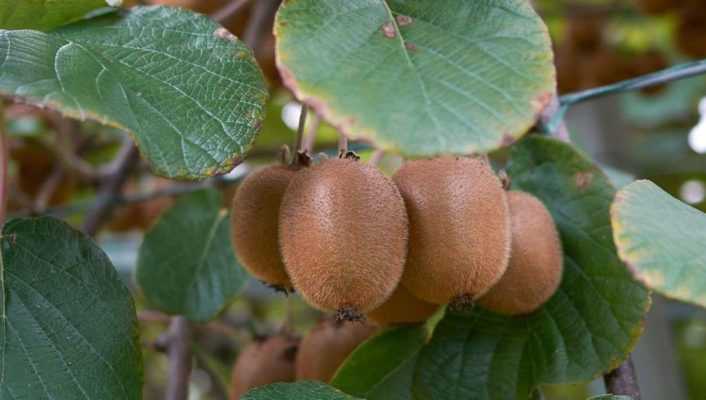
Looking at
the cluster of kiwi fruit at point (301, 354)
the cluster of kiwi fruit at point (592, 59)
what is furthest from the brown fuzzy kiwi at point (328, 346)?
the cluster of kiwi fruit at point (592, 59)

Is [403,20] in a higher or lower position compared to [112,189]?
higher

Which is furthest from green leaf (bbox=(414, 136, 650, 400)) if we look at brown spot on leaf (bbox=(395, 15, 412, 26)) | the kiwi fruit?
brown spot on leaf (bbox=(395, 15, 412, 26))

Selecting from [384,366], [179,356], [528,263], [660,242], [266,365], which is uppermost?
[660,242]

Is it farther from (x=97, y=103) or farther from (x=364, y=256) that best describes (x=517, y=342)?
(x=97, y=103)

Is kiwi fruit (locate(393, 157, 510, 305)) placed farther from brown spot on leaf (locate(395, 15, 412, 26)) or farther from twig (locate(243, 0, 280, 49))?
twig (locate(243, 0, 280, 49))

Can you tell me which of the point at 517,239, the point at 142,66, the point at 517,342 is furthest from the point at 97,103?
the point at 517,342

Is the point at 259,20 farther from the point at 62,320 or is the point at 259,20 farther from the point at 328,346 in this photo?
the point at 62,320

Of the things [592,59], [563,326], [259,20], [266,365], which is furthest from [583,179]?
[592,59]
